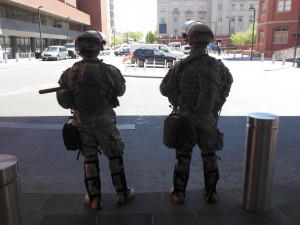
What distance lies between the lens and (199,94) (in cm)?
315

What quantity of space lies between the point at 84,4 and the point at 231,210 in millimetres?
80264

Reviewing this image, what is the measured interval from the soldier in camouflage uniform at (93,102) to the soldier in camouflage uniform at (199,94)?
0.60 metres

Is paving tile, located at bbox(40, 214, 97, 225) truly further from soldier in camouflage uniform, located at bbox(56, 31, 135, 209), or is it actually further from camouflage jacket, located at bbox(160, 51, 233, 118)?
camouflage jacket, located at bbox(160, 51, 233, 118)

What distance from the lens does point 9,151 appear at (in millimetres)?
5551

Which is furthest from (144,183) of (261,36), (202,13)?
(202,13)

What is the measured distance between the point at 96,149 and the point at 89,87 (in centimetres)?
69

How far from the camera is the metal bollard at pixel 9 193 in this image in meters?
2.01

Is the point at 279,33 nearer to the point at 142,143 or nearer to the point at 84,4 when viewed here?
the point at 142,143

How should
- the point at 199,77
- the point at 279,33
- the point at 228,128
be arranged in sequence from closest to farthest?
the point at 199,77
the point at 228,128
the point at 279,33

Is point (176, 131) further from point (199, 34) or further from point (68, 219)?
point (68, 219)

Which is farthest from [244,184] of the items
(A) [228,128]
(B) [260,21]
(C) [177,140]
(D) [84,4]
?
(D) [84,4]

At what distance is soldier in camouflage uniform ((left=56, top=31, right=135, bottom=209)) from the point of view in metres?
3.07

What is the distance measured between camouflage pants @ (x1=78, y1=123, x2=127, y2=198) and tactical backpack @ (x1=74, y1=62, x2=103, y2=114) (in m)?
0.26

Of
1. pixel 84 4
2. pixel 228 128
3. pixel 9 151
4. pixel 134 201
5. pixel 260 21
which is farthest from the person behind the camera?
pixel 84 4
